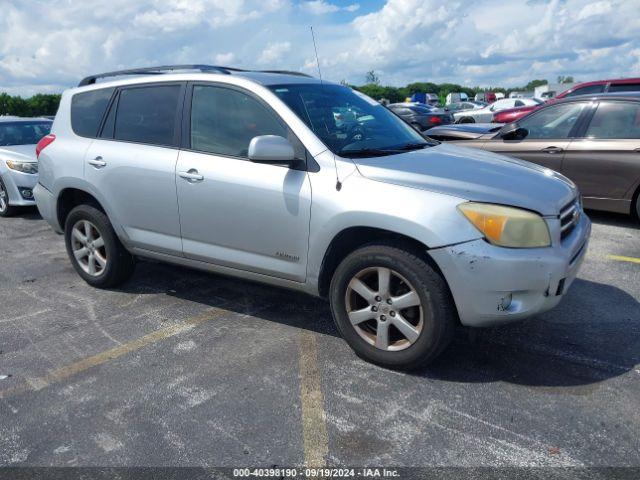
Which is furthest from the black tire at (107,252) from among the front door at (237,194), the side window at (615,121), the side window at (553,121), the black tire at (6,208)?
the side window at (615,121)

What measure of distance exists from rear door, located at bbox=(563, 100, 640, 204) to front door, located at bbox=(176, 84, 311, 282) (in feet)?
15.1

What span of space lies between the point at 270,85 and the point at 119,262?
6.79 feet

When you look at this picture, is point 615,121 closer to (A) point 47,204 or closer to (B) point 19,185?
(A) point 47,204

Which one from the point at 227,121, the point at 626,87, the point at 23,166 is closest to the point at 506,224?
the point at 227,121

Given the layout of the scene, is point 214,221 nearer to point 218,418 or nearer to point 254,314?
point 254,314

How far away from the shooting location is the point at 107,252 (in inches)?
187

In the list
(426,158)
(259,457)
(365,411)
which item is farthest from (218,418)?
(426,158)

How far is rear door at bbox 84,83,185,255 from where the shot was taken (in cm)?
419

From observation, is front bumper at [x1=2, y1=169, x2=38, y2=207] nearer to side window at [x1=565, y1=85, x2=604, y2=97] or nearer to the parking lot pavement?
the parking lot pavement

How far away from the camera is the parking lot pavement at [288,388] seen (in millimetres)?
2676

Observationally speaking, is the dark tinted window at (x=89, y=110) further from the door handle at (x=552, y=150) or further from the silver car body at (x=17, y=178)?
the door handle at (x=552, y=150)

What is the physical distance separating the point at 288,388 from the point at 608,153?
5.29 m

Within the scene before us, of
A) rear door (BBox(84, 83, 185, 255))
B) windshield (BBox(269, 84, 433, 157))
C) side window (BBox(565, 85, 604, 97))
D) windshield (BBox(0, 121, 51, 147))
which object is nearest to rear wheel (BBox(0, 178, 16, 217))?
windshield (BBox(0, 121, 51, 147))

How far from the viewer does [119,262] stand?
479 cm
